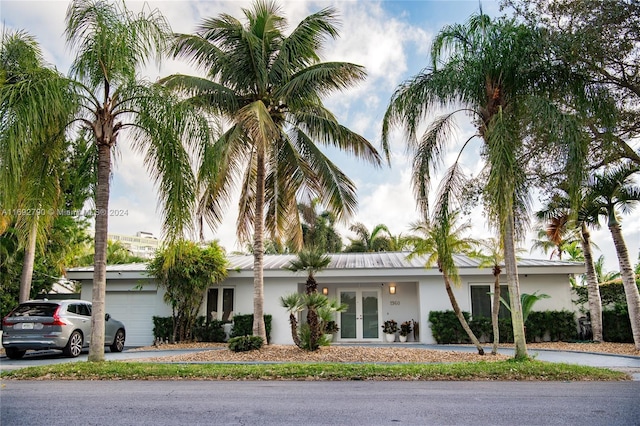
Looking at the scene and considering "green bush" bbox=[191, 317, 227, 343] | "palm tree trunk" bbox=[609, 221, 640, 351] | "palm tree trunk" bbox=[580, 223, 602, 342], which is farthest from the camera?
"green bush" bbox=[191, 317, 227, 343]

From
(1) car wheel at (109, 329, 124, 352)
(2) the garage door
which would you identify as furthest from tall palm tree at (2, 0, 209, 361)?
(2) the garage door

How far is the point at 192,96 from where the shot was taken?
1344cm

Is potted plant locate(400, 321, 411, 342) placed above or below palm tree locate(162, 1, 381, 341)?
below

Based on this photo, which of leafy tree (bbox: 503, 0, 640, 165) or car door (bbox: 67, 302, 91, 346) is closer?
leafy tree (bbox: 503, 0, 640, 165)

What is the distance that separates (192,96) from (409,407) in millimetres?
10625

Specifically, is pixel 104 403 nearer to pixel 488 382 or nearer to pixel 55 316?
pixel 488 382

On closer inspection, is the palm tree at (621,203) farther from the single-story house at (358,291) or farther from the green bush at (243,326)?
the green bush at (243,326)

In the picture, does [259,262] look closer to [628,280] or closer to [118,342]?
[118,342]

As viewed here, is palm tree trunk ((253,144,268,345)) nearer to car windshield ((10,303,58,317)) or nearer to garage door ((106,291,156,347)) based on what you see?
car windshield ((10,303,58,317))

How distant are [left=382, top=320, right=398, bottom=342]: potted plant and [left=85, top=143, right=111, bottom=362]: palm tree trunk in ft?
34.8

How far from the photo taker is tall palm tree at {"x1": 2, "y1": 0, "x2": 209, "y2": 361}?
30.4ft

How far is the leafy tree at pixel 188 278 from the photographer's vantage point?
15.7 metres

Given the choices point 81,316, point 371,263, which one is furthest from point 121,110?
point 371,263

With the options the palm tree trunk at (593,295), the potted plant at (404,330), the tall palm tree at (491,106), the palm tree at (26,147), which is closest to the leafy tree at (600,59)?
the tall palm tree at (491,106)
